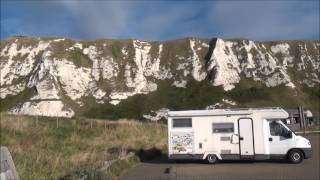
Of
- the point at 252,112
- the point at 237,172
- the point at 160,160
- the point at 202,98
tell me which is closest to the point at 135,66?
the point at 202,98

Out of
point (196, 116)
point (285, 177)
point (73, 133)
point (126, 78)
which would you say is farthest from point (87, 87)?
point (285, 177)

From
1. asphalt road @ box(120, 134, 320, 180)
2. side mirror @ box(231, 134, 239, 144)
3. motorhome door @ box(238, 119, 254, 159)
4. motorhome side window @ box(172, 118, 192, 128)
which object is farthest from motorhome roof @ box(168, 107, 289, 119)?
asphalt road @ box(120, 134, 320, 180)

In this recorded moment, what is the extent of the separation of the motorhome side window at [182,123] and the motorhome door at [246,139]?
248cm

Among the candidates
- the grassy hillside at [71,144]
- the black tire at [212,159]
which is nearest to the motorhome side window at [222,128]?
the black tire at [212,159]

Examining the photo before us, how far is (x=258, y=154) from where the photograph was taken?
24.6m

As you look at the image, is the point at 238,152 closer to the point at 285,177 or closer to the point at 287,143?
the point at 287,143

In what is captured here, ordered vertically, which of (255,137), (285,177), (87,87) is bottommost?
(285,177)

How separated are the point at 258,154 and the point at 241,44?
111087mm

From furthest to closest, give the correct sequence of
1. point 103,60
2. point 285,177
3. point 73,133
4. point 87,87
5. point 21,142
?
point 103,60, point 87,87, point 73,133, point 21,142, point 285,177

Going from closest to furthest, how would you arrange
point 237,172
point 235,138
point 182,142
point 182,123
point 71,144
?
point 237,172
point 235,138
point 182,142
point 182,123
point 71,144

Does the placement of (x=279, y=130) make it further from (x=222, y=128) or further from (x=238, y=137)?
(x=222, y=128)

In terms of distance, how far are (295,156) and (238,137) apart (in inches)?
106

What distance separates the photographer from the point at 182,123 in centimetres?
2609

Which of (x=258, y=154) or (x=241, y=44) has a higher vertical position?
(x=241, y=44)
